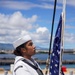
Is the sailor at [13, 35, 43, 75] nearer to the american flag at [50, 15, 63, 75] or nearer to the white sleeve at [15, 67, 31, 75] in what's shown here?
the white sleeve at [15, 67, 31, 75]

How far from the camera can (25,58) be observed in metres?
5.10

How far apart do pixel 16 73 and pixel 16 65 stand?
0.14 metres

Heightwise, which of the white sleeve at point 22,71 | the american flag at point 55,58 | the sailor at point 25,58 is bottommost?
the american flag at point 55,58

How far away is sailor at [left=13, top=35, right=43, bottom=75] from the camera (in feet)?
16.0

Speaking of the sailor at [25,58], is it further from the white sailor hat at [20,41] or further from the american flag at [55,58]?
the american flag at [55,58]

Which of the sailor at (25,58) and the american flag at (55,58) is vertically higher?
the sailor at (25,58)

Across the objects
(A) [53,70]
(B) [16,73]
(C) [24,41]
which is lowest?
(A) [53,70]

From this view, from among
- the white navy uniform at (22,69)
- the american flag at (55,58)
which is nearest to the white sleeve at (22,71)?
the white navy uniform at (22,69)

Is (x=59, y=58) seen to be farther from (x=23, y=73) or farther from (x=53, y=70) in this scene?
(x=23, y=73)

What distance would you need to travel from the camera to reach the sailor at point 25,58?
4.89m

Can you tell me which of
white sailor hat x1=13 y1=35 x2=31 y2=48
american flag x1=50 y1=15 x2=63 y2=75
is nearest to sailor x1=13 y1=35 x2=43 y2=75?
white sailor hat x1=13 y1=35 x2=31 y2=48

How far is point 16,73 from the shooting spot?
15.9 feet

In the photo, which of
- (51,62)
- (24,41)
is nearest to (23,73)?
(24,41)

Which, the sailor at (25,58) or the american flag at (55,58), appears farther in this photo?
the american flag at (55,58)
